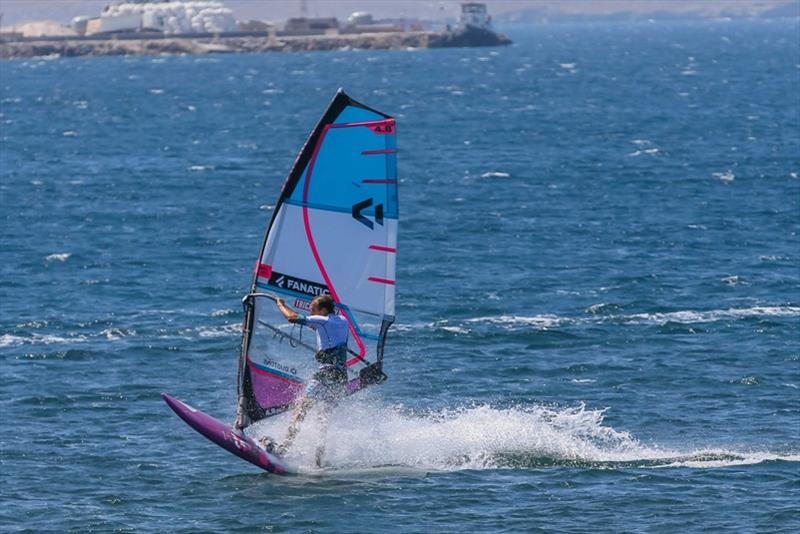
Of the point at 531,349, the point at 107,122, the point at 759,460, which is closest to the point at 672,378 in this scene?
the point at 531,349

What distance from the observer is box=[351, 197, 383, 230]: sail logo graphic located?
2253 centimetres

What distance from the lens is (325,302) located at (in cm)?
2169

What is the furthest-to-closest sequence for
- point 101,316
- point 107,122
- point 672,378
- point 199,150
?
point 107,122, point 199,150, point 101,316, point 672,378

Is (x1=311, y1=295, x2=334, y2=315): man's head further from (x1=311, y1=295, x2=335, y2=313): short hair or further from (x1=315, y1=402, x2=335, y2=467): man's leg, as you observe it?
(x1=315, y1=402, x2=335, y2=467): man's leg

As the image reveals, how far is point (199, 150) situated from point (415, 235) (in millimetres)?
31695

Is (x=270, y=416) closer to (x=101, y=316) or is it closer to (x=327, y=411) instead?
(x=327, y=411)

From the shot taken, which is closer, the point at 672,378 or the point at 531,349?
the point at 672,378

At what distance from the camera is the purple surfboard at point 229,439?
22.3 m

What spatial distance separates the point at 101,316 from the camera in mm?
36938

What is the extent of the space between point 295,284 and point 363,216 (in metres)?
1.41

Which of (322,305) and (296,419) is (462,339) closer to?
(296,419)

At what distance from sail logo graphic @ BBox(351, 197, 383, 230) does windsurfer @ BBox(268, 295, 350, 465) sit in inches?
54.5

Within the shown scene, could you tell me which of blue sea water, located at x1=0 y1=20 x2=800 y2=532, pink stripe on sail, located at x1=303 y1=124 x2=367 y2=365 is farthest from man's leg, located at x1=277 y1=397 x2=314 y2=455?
pink stripe on sail, located at x1=303 y1=124 x2=367 y2=365

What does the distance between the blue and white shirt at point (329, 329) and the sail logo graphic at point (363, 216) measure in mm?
1562
